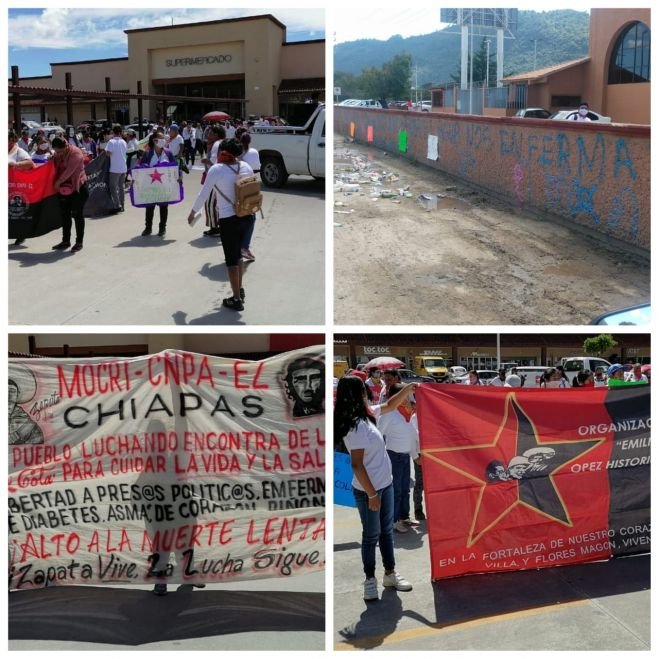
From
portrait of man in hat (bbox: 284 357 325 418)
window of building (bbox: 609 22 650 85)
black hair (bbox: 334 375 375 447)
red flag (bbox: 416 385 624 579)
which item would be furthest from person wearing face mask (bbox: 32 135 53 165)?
window of building (bbox: 609 22 650 85)

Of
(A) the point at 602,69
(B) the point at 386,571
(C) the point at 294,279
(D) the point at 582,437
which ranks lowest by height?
(B) the point at 386,571

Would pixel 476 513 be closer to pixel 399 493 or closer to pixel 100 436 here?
pixel 399 493

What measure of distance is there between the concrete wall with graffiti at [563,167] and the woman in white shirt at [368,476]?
7157 mm

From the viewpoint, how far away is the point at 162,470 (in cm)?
486

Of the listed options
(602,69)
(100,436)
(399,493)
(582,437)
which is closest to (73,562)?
(100,436)

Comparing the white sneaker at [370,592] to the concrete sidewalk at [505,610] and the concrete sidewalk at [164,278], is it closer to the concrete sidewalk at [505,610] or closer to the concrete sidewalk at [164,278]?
the concrete sidewalk at [505,610]

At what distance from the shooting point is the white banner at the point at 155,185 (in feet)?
32.9

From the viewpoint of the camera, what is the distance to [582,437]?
5.21 metres

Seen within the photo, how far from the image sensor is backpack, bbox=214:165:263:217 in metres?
6.57

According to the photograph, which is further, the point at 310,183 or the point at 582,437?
the point at 310,183

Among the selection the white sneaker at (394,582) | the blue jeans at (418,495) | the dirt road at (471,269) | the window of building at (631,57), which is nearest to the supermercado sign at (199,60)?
the window of building at (631,57)
